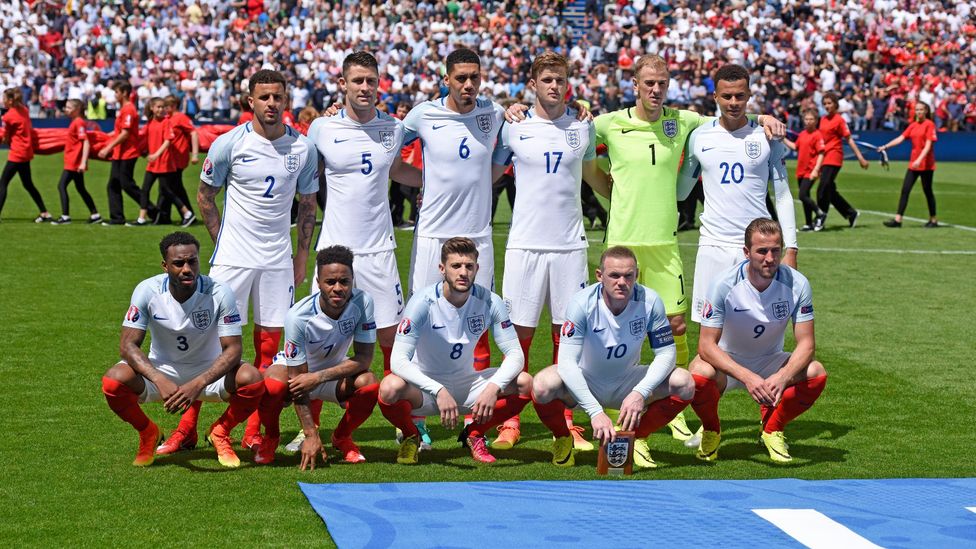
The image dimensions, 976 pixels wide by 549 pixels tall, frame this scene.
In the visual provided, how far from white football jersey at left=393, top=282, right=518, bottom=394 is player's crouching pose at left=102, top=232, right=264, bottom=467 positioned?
940 millimetres

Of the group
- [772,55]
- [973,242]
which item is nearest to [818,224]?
[973,242]

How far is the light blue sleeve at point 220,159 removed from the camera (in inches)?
311

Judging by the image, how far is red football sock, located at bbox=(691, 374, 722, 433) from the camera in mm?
7555

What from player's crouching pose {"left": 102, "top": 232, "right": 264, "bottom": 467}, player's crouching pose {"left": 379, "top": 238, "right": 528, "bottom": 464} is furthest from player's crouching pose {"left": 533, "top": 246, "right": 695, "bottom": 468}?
player's crouching pose {"left": 102, "top": 232, "right": 264, "bottom": 467}

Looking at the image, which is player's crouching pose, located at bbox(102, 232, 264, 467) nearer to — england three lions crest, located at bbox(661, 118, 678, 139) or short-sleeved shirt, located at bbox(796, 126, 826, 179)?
england three lions crest, located at bbox(661, 118, 678, 139)

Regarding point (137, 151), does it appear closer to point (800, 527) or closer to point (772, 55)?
point (800, 527)

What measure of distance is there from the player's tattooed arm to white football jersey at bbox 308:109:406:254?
4.3 inches

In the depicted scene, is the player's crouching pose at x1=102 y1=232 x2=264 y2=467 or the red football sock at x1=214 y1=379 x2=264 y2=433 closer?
the player's crouching pose at x1=102 y1=232 x2=264 y2=467

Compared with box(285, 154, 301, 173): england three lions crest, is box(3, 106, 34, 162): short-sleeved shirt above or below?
below

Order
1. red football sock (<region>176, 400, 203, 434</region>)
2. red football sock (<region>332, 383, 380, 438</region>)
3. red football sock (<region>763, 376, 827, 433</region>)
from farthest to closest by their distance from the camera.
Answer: red football sock (<region>176, 400, 203, 434</region>) < red football sock (<region>763, 376, 827, 433</region>) < red football sock (<region>332, 383, 380, 438</region>)

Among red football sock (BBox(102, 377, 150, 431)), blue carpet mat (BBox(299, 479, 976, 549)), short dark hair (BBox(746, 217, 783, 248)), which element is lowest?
blue carpet mat (BBox(299, 479, 976, 549))

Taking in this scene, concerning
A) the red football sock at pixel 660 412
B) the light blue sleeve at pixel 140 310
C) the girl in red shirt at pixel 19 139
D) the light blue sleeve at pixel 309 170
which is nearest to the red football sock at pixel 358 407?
the light blue sleeve at pixel 140 310

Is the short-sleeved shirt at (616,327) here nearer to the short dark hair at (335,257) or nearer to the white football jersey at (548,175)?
the white football jersey at (548,175)

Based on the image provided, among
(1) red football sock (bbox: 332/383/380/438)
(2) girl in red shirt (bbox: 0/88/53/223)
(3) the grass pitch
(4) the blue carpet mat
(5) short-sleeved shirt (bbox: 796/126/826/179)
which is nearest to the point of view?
(4) the blue carpet mat
